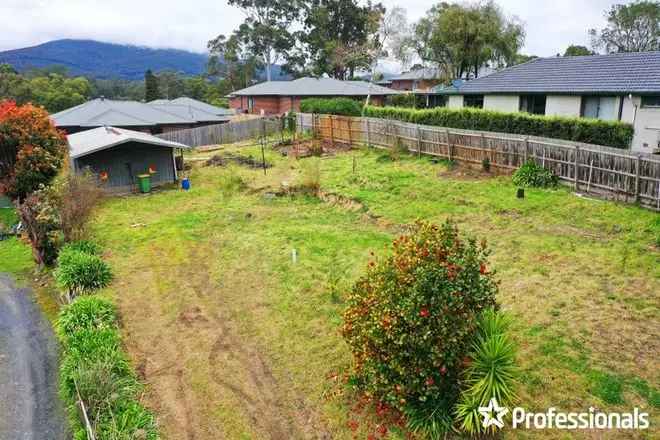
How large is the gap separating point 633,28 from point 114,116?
6283cm

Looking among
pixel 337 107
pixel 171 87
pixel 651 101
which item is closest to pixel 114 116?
pixel 337 107

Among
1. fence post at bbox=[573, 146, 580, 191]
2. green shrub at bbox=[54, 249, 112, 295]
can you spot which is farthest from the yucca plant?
fence post at bbox=[573, 146, 580, 191]

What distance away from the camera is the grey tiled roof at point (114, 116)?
30.5m

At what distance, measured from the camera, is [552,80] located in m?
25.0

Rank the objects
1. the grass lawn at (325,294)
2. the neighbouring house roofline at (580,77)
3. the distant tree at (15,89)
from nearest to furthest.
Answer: the grass lawn at (325,294)
the neighbouring house roofline at (580,77)
the distant tree at (15,89)

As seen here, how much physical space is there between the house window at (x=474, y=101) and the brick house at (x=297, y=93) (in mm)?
12284

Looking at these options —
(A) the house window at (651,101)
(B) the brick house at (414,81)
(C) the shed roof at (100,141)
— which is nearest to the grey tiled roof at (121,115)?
(C) the shed roof at (100,141)

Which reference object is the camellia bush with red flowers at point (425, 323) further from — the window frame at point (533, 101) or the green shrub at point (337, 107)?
the green shrub at point (337, 107)

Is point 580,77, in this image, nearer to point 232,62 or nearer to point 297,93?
point 297,93

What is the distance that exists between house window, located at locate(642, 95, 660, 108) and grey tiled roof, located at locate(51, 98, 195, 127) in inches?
1085

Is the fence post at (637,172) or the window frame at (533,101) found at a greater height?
the window frame at (533,101)

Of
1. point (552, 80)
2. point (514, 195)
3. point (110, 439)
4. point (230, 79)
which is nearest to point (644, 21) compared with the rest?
point (552, 80)

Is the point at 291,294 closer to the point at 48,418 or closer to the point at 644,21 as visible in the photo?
the point at 48,418

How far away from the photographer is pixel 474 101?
29.9 metres
